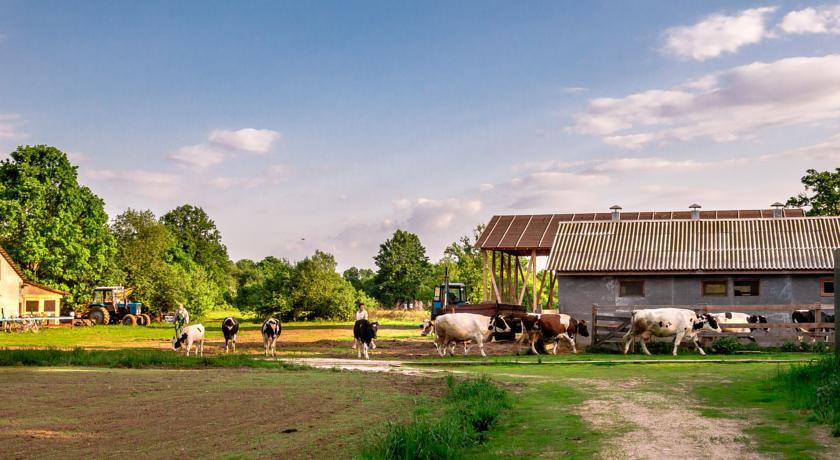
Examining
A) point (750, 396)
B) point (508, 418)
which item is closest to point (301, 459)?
point (508, 418)

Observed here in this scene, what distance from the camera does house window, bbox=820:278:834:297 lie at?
30.3 meters

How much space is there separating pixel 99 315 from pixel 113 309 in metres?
1.36

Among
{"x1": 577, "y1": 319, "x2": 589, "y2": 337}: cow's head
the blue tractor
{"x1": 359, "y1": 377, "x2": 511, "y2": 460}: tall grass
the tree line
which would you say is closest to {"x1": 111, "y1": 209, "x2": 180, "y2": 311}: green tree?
the tree line

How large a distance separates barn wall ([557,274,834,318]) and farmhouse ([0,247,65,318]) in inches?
1578

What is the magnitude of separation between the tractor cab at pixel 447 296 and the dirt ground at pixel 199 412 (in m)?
23.6

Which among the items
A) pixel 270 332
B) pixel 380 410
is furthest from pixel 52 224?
pixel 380 410

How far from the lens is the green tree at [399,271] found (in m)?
115

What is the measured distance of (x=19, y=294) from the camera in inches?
2222

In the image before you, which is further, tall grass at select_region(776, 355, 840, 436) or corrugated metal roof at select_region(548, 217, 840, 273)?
corrugated metal roof at select_region(548, 217, 840, 273)

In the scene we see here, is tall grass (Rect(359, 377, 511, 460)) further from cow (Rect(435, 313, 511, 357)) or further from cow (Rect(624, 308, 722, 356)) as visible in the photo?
cow (Rect(624, 308, 722, 356))

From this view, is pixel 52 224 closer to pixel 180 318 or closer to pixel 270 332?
pixel 180 318

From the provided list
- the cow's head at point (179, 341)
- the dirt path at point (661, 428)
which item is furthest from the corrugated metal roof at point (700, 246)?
the dirt path at point (661, 428)

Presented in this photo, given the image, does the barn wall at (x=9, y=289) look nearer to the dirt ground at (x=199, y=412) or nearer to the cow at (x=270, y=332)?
the cow at (x=270, y=332)

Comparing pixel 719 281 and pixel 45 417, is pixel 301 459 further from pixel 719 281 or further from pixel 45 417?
pixel 719 281
